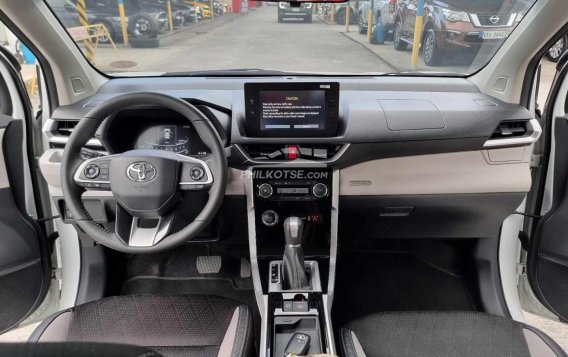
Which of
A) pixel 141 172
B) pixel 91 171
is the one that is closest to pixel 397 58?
pixel 141 172

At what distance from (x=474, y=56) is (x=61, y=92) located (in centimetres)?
190

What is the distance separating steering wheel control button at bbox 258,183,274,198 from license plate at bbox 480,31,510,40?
1.20 metres

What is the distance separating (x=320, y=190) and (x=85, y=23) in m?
1.59

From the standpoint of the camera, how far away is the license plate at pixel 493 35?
197 centimetres

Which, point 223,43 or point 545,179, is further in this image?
point 223,43

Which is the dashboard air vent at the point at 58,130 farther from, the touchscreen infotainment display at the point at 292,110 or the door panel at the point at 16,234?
the touchscreen infotainment display at the point at 292,110

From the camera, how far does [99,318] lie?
1.72m

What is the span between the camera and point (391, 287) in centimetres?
247

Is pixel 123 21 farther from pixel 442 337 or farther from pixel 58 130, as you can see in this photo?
pixel 442 337

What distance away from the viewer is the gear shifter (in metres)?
1.82

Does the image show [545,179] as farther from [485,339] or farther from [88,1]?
[88,1]

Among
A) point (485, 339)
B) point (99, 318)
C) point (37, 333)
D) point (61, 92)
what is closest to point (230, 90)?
point (61, 92)

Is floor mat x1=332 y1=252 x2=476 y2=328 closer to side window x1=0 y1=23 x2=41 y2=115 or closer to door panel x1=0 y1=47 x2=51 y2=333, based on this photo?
door panel x1=0 y1=47 x2=51 y2=333

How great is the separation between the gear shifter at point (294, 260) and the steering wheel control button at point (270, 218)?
0.12m
